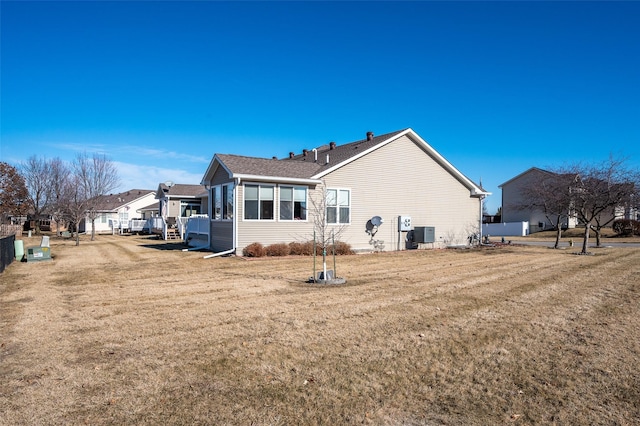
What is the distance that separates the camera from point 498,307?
785 centimetres

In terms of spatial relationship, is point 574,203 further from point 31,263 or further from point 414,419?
point 31,263

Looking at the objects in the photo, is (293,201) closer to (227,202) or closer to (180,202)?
(227,202)

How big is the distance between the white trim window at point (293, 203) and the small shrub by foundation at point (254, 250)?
1883 millimetres

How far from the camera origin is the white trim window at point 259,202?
57.1ft

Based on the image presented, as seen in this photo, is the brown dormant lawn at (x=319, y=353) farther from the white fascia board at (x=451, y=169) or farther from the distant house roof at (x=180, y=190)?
the distant house roof at (x=180, y=190)

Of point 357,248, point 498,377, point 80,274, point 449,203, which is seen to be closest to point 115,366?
point 498,377

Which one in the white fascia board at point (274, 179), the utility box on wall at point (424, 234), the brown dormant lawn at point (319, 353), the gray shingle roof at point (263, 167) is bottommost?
the brown dormant lawn at point (319, 353)

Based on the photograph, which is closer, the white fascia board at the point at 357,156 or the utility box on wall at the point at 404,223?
the white fascia board at the point at 357,156

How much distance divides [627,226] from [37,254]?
40.3m

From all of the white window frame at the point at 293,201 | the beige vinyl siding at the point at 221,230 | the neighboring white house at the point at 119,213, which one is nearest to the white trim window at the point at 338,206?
the white window frame at the point at 293,201

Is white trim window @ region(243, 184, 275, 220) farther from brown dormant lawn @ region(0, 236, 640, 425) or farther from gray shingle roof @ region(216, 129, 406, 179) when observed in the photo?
brown dormant lawn @ region(0, 236, 640, 425)

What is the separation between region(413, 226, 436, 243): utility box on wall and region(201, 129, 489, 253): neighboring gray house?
69 mm

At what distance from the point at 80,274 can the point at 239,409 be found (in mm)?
10709

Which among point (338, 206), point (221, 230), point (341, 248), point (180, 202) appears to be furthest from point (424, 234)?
point (180, 202)
